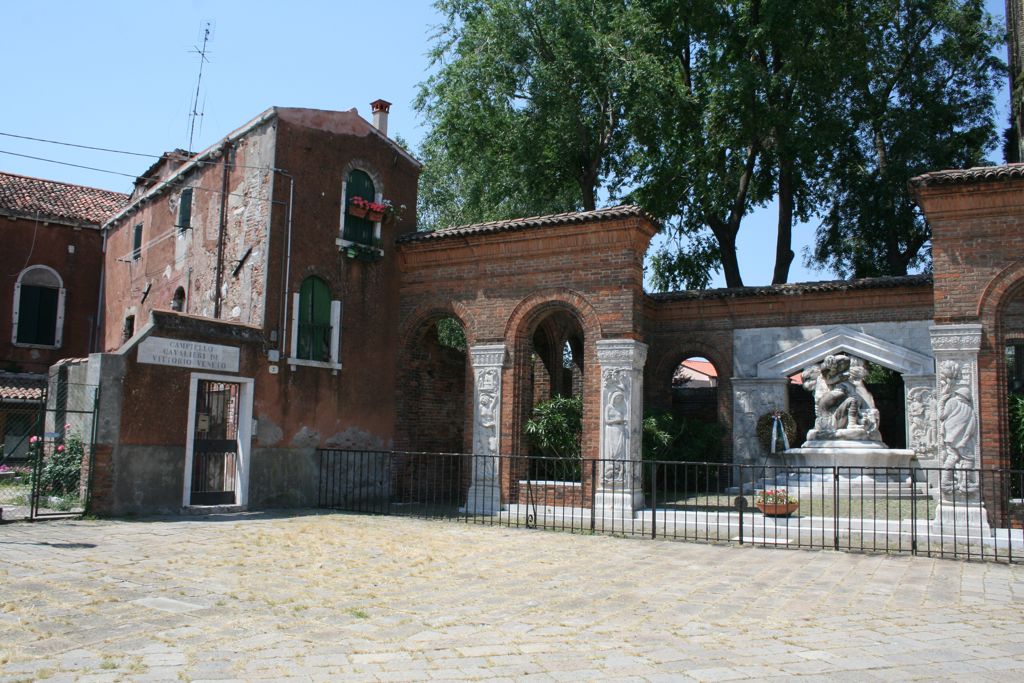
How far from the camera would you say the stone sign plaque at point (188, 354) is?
13.4 metres

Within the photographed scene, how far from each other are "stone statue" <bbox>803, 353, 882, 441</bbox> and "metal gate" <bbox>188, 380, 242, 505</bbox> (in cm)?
1180

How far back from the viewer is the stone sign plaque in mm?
13359

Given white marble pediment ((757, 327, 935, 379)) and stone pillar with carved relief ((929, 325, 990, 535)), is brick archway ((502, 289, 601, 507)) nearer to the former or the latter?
white marble pediment ((757, 327, 935, 379))

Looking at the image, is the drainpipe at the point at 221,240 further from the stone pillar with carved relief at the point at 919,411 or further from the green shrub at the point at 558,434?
the stone pillar with carved relief at the point at 919,411

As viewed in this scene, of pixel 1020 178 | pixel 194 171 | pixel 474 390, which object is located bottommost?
pixel 474 390

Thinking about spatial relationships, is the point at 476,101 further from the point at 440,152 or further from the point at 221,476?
the point at 221,476

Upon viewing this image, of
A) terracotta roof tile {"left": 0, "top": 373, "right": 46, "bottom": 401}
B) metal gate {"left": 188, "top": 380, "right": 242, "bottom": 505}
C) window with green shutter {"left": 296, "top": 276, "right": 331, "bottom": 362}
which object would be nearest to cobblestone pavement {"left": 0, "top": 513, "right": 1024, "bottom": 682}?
metal gate {"left": 188, "top": 380, "right": 242, "bottom": 505}

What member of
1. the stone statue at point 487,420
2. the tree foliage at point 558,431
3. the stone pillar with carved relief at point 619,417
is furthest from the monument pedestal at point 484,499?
the stone pillar with carved relief at point 619,417

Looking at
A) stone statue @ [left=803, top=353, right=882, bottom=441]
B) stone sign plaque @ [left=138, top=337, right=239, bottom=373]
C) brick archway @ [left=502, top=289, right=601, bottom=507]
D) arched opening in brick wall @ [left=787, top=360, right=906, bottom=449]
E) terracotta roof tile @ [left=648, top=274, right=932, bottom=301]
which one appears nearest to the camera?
stone sign plaque @ [left=138, top=337, right=239, bottom=373]

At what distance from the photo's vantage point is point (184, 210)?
18406 millimetres

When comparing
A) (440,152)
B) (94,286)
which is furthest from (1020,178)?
(94,286)

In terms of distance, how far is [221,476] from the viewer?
609 inches

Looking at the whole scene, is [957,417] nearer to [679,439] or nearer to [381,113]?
[679,439]

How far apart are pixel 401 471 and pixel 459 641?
38.2 ft
